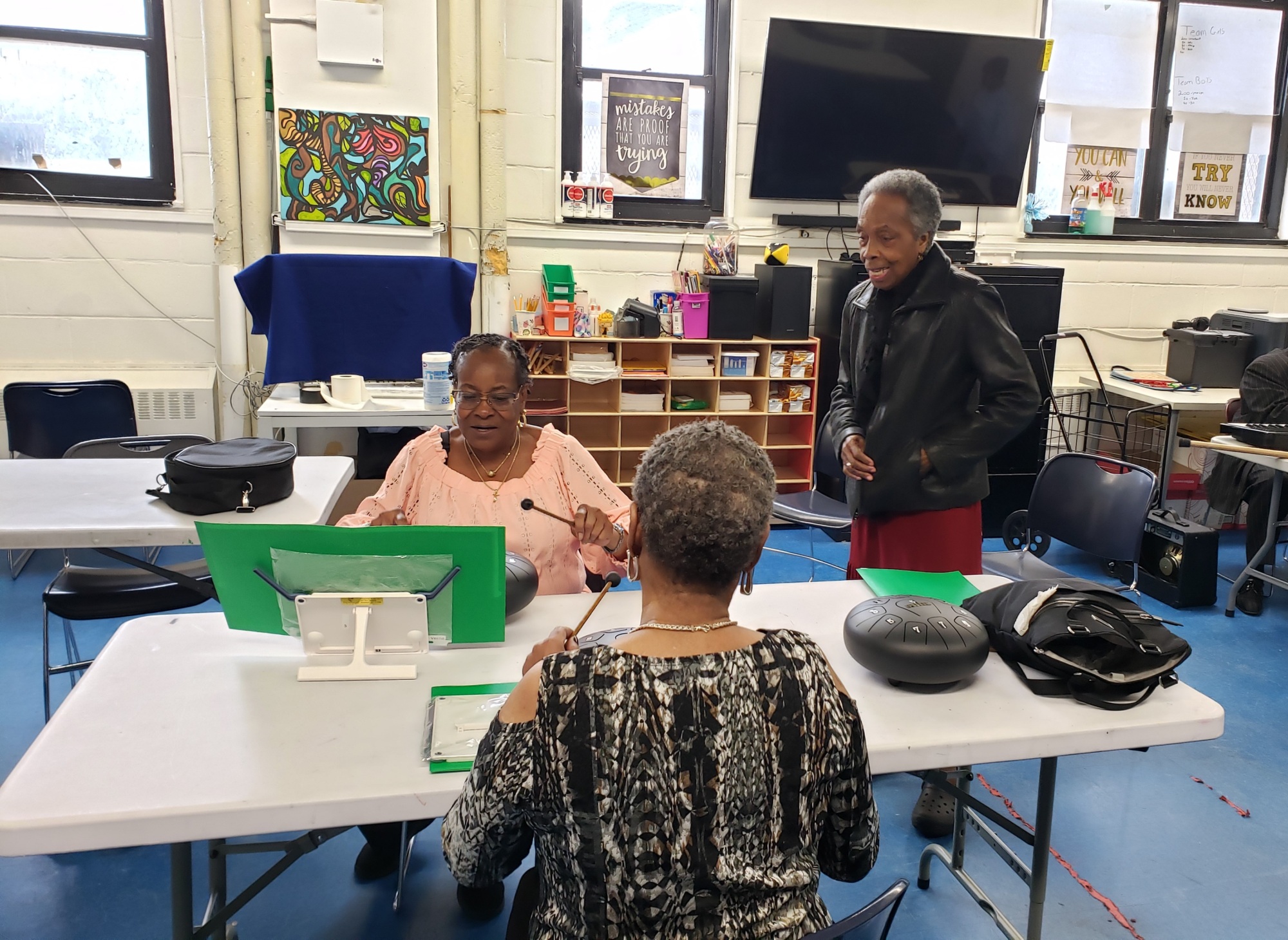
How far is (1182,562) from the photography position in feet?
13.4

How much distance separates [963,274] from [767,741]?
172cm

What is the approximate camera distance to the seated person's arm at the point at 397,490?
217cm

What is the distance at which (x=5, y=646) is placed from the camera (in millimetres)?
3342

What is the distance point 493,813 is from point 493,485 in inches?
47.5

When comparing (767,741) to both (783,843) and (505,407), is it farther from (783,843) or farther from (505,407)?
(505,407)

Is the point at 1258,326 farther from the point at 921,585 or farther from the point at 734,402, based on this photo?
the point at 921,585

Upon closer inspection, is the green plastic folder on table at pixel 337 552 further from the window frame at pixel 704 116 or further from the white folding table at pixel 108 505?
the window frame at pixel 704 116

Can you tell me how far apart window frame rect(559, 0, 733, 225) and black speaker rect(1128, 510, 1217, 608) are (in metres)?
2.71

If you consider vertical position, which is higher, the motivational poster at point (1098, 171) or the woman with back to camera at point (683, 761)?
the motivational poster at point (1098, 171)

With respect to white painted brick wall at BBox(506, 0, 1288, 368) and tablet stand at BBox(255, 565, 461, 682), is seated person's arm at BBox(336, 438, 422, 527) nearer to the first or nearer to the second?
tablet stand at BBox(255, 565, 461, 682)

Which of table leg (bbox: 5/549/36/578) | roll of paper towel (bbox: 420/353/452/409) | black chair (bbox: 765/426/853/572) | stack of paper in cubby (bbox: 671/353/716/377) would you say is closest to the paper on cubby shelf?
stack of paper in cubby (bbox: 671/353/716/377)

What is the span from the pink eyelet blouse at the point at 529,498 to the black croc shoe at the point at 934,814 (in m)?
0.97

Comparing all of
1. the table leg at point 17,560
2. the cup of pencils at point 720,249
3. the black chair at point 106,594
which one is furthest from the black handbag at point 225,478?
the cup of pencils at point 720,249

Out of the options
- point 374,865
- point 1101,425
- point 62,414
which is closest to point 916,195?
point 374,865
